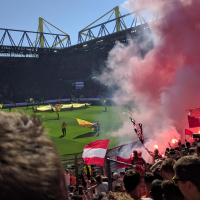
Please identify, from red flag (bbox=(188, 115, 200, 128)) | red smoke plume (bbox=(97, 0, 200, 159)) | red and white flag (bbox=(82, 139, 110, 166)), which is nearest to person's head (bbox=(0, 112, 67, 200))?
red and white flag (bbox=(82, 139, 110, 166))

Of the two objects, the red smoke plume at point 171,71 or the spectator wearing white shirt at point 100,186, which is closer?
the spectator wearing white shirt at point 100,186

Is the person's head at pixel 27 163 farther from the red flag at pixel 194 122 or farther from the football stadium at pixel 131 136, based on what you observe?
the red flag at pixel 194 122

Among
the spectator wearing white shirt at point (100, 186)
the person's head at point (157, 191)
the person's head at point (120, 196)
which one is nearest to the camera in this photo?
the person's head at point (120, 196)

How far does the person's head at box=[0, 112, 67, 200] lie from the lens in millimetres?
718

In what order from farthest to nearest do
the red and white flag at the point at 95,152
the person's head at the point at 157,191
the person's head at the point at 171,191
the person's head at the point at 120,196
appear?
the red and white flag at the point at 95,152, the person's head at the point at 157,191, the person's head at the point at 171,191, the person's head at the point at 120,196

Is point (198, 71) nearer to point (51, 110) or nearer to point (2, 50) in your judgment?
point (51, 110)

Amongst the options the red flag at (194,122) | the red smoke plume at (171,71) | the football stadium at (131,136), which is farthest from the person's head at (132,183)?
the red smoke plume at (171,71)

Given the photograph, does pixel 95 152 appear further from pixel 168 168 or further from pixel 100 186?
pixel 168 168

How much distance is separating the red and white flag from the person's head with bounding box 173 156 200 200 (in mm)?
4674

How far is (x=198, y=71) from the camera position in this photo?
49.7 ft

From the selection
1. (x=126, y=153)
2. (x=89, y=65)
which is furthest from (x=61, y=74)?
(x=126, y=153)

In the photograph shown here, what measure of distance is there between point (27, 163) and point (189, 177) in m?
2.07

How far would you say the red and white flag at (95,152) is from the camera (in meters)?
6.98

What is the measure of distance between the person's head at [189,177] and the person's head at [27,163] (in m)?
1.88
